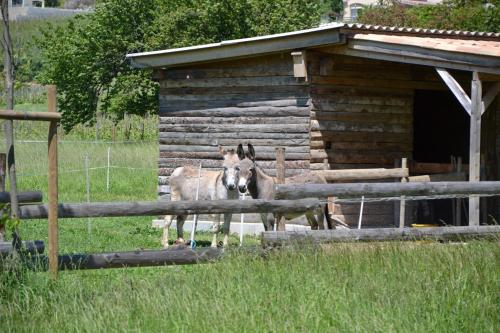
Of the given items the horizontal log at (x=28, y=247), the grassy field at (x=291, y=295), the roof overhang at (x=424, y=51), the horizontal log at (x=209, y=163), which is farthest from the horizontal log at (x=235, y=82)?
the horizontal log at (x=28, y=247)

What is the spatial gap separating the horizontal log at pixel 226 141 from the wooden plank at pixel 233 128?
16 cm

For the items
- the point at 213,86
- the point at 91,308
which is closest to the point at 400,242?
the point at 91,308

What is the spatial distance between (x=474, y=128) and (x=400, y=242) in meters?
3.59

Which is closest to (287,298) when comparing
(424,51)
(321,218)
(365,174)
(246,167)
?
(246,167)

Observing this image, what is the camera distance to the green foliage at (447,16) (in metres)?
35.2

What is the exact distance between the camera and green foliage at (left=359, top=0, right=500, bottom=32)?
1384 inches

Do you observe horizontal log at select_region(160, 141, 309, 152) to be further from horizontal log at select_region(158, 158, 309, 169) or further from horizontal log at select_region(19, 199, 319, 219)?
horizontal log at select_region(19, 199, 319, 219)

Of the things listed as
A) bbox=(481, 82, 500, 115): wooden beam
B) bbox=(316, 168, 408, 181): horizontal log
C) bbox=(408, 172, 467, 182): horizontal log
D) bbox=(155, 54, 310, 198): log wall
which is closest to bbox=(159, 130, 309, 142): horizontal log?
bbox=(155, 54, 310, 198): log wall

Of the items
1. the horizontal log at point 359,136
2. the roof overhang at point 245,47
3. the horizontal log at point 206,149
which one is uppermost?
the roof overhang at point 245,47

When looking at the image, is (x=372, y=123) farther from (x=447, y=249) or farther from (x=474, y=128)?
(x=447, y=249)

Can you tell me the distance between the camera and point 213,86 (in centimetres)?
2048

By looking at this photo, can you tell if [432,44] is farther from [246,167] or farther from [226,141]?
[226,141]

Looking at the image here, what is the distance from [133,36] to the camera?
40.4m

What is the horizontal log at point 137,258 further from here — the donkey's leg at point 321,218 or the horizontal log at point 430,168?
the horizontal log at point 430,168
